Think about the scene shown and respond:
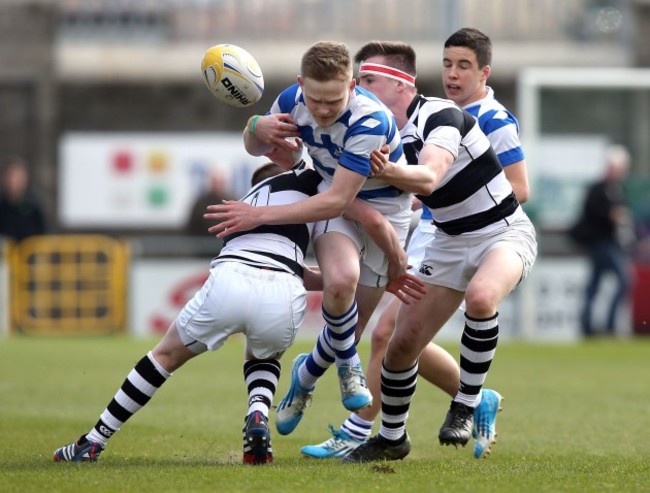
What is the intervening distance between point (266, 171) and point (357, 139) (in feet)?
3.53

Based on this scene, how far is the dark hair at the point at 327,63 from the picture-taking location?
6309 millimetres

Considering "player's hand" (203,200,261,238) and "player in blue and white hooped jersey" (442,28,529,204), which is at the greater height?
"player in blue and white hooped jersey" (442,28,529,204)

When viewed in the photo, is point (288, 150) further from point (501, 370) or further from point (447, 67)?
point (501, 370)

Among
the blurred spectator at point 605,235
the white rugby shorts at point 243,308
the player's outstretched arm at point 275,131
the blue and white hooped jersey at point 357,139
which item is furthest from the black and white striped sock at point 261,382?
the blurred spectator at point 605,235

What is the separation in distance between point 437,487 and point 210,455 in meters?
1.75

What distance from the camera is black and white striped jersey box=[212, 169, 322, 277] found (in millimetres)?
6656

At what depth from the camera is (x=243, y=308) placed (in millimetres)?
6477

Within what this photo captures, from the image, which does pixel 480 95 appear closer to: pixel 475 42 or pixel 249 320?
pixel 475 42

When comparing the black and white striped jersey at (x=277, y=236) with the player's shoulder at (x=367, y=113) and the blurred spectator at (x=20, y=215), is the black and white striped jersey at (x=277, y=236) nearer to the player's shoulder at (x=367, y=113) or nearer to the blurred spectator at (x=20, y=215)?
the player's shoulder at (x=367, y=113)

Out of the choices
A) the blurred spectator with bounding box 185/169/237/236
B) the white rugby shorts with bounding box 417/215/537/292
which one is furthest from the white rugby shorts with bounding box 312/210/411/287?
the blurred spectator with bounding box 185/169/237/236

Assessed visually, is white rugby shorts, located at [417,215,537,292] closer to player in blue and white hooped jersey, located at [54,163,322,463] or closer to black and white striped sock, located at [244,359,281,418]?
player in blue and white hooped jersey, located at [54,163,322,463]

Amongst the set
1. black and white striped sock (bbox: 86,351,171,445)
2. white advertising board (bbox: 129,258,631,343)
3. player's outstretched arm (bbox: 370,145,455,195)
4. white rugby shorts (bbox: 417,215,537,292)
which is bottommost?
white advertising board (bbox: 129,258,631,343)

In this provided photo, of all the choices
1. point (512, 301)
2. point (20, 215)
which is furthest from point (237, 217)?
point (20, 215)

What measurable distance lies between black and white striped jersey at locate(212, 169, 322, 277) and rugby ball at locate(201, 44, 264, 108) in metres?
0.44
